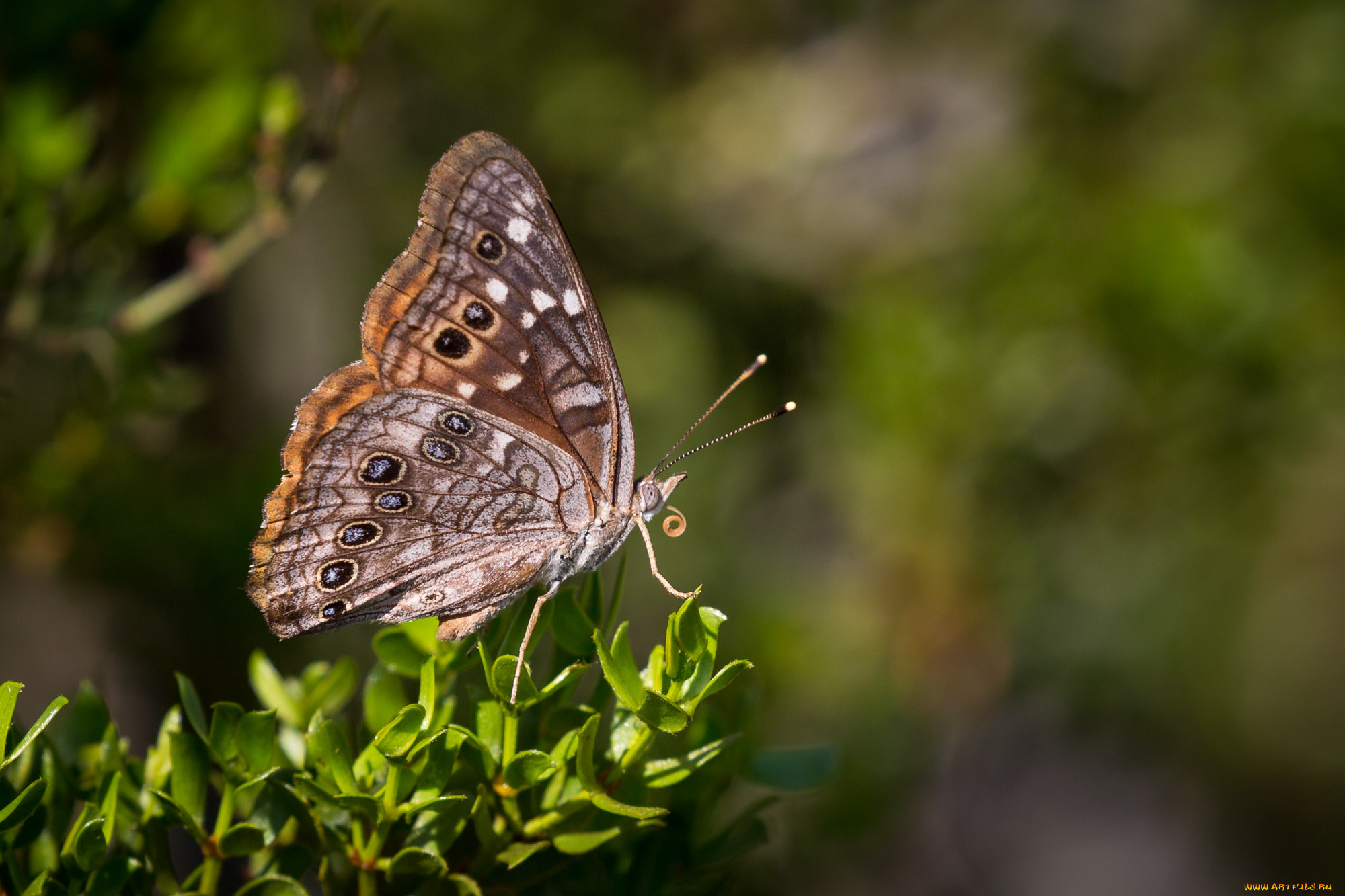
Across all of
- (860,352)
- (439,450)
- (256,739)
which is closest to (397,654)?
(256,739)

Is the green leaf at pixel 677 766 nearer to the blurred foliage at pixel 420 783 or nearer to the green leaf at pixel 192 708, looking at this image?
the blurred foliage at pixel 420 783

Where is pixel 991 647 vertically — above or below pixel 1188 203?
below

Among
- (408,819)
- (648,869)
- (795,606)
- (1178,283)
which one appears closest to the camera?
(408,819)

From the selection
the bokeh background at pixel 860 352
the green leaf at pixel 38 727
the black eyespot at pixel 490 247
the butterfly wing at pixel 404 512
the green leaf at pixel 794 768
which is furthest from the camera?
the bokeh background at pixel 860 352

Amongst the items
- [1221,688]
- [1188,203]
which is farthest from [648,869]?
[1221,688]

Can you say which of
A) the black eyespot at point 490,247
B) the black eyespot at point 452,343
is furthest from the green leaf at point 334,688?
the black eyespot at point 490,247

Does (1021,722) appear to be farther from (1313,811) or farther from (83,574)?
(83,574)

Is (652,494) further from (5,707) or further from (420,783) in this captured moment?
(5,707)
